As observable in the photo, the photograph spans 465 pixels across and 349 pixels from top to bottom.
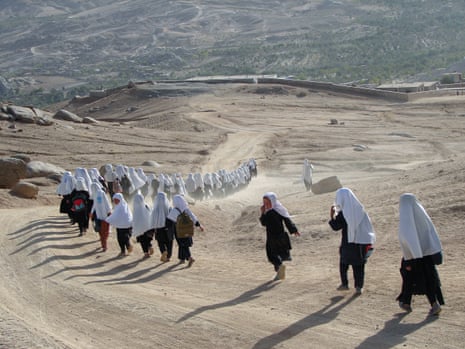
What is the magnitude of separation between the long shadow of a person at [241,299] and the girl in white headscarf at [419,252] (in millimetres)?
2338

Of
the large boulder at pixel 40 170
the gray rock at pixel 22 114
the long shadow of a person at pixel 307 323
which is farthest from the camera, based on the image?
the gray rock at pixel 22 114

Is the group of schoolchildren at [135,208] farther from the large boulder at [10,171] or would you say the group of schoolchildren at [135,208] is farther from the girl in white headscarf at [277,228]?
the large boulder at [10,171]

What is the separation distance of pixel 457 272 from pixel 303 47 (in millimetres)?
105660

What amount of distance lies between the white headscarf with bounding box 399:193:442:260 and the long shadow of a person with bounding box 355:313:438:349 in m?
0.72

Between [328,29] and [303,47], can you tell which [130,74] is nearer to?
[303,47]

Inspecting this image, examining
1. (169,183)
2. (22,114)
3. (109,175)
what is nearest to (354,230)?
(169,183)

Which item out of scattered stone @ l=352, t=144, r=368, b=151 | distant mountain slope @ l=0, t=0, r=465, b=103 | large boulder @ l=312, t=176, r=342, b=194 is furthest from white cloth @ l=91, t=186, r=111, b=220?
distant mountain slope @ l=0, t=0, r=465, b=103

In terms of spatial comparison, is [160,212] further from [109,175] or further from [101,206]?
[109,175]

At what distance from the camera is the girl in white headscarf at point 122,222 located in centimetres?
1502

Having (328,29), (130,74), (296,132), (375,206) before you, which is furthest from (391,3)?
(375,206)

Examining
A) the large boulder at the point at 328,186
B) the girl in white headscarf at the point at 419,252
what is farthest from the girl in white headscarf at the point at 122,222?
the large boulder at the point at 328,186

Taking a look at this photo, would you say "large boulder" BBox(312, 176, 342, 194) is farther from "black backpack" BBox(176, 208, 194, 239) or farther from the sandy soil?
"black backpack" BBox(176, 208, 194, 239)

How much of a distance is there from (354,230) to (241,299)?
1.76 metres

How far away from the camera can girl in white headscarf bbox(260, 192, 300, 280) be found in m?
11.4
